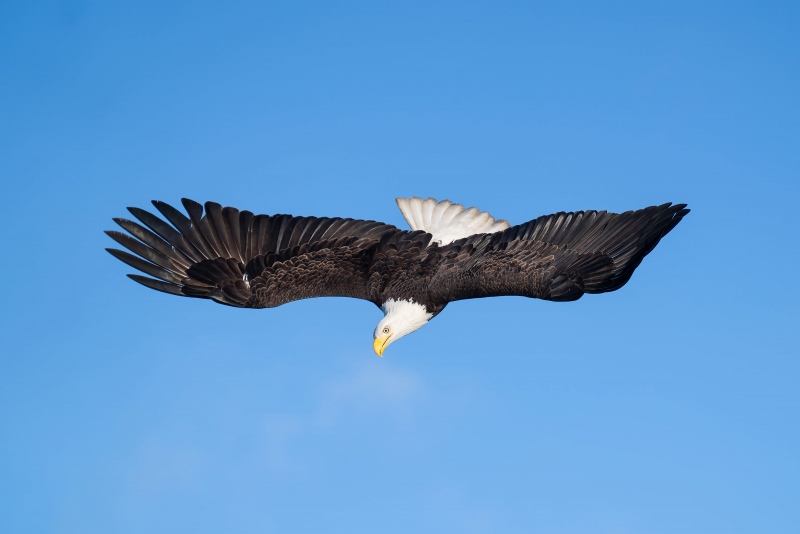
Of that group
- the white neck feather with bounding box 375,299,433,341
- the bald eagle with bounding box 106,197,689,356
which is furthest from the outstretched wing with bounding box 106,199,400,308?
the white neck feather with bounding box 375,299,433,341

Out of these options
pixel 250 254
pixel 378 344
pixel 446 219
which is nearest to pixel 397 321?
pixel 378 344

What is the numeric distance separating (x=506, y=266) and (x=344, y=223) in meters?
2.02

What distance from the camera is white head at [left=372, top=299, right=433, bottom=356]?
11.0 metres

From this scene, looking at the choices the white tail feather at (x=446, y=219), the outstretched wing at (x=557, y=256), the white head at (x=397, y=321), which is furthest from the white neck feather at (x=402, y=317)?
the white tail feather at (x=446, y=219)

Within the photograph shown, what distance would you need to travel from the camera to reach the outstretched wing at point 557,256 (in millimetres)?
10172

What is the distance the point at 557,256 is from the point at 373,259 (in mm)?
2124

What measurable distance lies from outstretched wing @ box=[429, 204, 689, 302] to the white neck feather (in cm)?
29

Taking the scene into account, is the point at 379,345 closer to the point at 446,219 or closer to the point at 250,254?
the point at 250,254

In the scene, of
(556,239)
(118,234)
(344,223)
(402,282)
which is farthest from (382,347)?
(118,234)

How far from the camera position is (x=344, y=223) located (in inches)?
448

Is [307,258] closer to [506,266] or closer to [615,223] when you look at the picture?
[506,266]

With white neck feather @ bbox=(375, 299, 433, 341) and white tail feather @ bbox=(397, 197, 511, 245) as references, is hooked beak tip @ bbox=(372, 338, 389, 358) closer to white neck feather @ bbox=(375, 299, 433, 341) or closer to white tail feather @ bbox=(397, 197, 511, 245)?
white neck feather @ bbox=(375, 299, 433, 341)

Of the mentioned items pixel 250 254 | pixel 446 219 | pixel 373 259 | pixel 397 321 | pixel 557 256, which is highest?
pixel 446 219

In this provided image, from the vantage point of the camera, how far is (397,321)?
36.2ft
